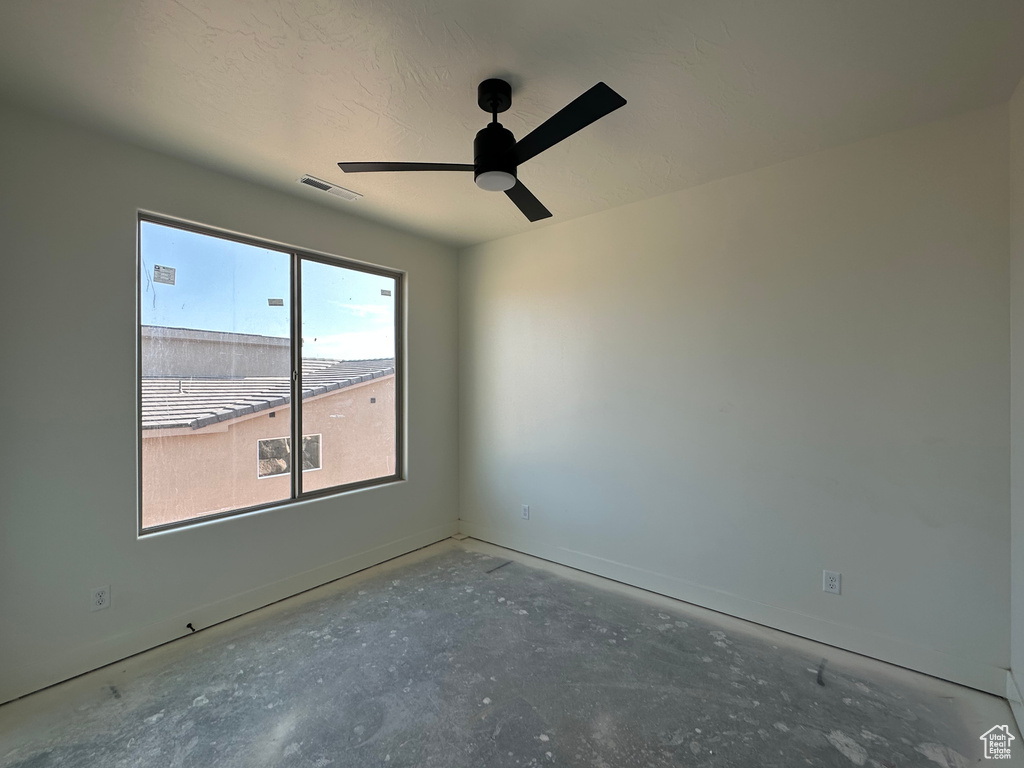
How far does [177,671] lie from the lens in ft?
7.31

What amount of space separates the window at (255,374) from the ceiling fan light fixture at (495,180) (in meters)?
1.95

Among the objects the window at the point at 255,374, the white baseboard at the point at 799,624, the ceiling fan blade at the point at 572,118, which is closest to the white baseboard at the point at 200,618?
the window at the point at 255,374

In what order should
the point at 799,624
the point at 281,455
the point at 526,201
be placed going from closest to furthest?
1. the point at 526,201
2. the point at 799,624
3. the point at 281,455

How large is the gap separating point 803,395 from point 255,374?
11.2ft

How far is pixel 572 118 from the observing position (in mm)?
1576

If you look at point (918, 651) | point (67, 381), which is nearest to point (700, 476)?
point (918, 651)

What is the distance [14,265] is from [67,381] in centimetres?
56

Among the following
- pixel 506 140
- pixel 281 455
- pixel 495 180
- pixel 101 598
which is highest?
pixel 506 140

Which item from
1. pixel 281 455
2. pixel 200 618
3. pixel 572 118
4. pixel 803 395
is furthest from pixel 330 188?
pixel 803 395

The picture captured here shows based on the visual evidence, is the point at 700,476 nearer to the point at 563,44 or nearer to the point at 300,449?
the point at 563,44

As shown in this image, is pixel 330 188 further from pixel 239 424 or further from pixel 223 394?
pixel 239 424

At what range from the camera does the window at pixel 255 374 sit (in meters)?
2.58

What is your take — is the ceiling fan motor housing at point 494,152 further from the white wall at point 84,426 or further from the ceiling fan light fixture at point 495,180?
the white wall at point 84,426

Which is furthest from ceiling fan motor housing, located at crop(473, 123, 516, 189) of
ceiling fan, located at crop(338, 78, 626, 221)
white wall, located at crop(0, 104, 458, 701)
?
white wall, located at crop(0, 104, 458, 701)
